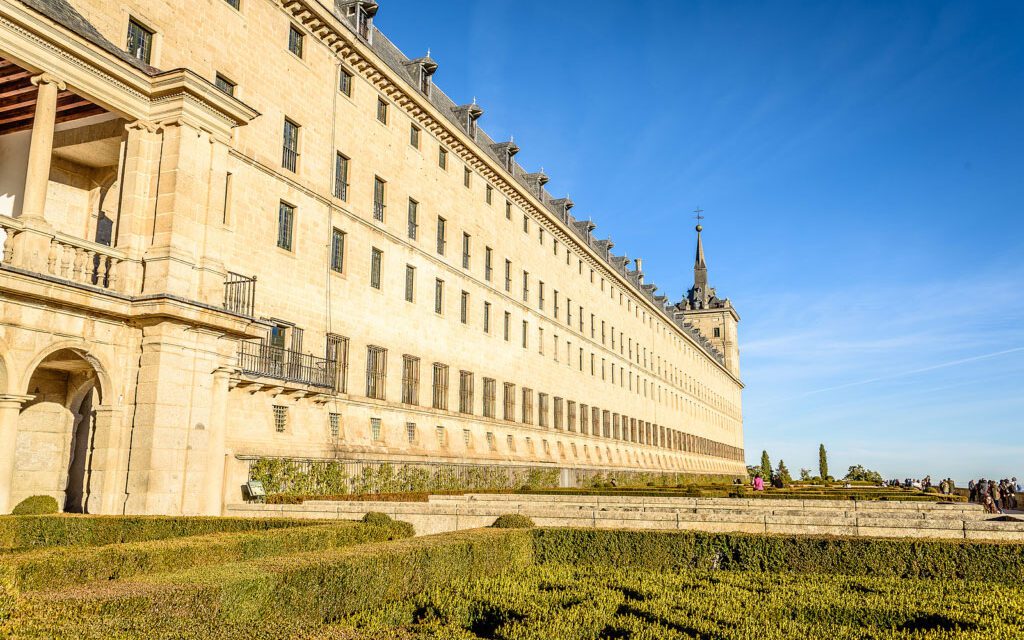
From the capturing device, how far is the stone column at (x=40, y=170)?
49.8ft

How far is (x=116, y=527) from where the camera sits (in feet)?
46.1

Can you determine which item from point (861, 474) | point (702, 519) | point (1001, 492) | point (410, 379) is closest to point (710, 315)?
point (861, 474)

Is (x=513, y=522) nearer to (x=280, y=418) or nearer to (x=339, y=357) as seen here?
(x=280, y=418)

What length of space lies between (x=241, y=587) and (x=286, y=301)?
21.0 m

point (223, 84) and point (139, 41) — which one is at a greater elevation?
point (223, 84)

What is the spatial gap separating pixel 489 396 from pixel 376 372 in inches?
466

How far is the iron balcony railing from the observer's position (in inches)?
1000

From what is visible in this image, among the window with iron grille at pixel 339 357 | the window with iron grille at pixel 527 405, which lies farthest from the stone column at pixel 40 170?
the window with iron grille at pixel 527 405

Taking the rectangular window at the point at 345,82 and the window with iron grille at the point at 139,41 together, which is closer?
the window with iron grille at the point at 139,41

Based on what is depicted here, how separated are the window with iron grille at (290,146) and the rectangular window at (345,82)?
13.0 feet

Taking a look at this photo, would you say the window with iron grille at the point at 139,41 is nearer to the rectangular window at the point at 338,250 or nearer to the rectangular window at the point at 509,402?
the rectangular window at the point at 338,250

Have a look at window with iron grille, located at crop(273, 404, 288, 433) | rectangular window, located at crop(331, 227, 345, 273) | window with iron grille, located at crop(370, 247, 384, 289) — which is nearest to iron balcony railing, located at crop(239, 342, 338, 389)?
window with iron grille, located at crop(273, 404, 288, 433)

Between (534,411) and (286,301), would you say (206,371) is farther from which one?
(534,411)

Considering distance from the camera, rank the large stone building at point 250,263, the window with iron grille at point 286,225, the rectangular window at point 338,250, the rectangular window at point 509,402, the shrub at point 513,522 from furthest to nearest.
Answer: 1. the rectangular window at point 509,402
2. the rectangular window at point 338,250
3. the window with iron grille at point 286,225
4. the large stone building at point 250,263
5. the shrub at point 513,522
